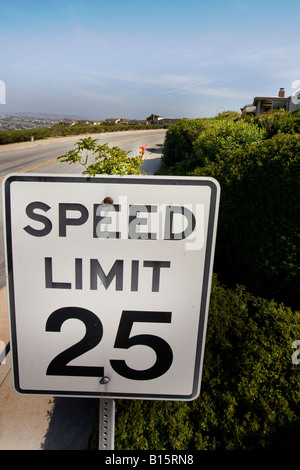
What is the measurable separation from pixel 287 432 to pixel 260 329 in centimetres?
88

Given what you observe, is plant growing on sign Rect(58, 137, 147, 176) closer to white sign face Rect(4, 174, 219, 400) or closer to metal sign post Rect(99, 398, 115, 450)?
white sign face Rect(4, 174, 219, 400)

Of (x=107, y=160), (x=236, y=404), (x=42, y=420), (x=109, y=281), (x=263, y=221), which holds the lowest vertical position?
(x=42, y=420)

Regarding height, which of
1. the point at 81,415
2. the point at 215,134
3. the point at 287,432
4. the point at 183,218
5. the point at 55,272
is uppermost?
the point at 215,134

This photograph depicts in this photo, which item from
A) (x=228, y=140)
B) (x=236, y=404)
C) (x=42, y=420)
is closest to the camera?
(x=236, y=404)

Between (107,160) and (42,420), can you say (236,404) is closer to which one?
(42,420)

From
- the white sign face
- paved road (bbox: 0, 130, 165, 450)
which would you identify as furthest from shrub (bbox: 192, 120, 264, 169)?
the white sign face

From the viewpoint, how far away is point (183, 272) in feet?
4.08

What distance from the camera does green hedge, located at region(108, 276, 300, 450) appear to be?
7.89 feet

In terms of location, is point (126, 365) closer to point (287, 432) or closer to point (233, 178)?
point (287, 432)

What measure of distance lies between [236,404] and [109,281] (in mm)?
1965

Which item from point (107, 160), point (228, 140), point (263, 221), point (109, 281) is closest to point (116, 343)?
point (109, 281)

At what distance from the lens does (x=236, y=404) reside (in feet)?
8.43
